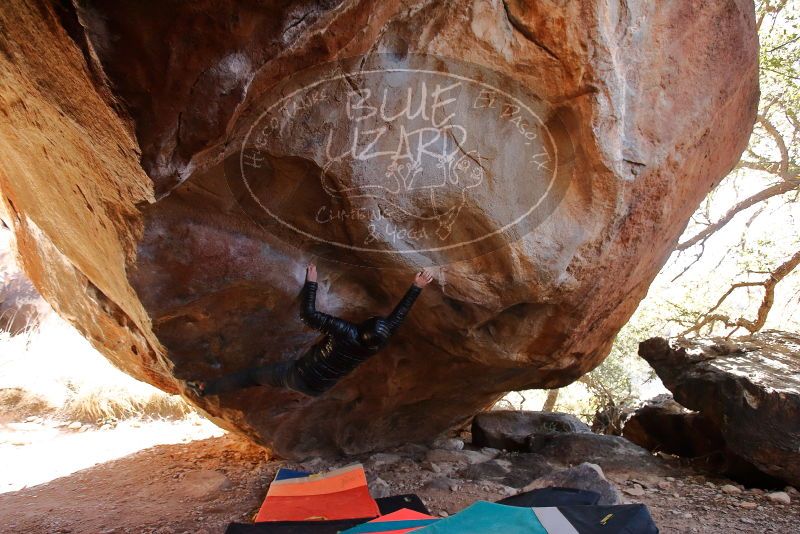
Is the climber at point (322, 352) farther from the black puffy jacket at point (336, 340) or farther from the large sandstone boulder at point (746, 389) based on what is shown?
the large sandstone boulder at point (746, 389)

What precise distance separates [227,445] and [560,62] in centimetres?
477

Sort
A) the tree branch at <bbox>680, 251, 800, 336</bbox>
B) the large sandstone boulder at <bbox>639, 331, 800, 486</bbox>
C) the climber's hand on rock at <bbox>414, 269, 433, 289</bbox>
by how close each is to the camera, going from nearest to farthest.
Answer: the climber's hand on rock at <bbox>414, 269, 433, 289</bbox>, the large sandstone boulder at <bbox>639, 331, 800, 486</bbox>, the tree branch at <bbox>680, 251, 800, 336</bbox>

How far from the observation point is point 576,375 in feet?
16.8

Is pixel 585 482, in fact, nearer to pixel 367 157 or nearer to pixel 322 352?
pixel 322 352

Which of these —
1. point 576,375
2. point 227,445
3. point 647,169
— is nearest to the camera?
point 647,169

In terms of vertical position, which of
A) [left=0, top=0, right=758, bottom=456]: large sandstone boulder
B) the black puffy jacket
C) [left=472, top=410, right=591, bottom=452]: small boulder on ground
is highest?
[left=0, top=0, right=758, bottom=456]: large sandstone boulder

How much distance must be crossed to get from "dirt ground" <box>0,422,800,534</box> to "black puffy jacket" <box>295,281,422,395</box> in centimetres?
104

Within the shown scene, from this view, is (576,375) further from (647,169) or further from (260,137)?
(260,137)

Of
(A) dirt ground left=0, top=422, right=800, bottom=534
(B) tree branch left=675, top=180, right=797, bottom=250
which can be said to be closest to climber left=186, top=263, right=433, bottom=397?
(A) dirt ground left=0, top=422, right=800, bottom=534

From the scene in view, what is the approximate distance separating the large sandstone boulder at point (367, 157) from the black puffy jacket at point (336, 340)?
7.4 inches

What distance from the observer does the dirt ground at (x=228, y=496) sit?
3705 mm

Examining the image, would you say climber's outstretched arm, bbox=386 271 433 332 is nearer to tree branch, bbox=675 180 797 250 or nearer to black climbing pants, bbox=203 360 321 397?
black climbing pants, bbox=203 360 321 397

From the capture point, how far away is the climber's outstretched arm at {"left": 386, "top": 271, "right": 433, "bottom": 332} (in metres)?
3.46

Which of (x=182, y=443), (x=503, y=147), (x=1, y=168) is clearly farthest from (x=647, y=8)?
(x=182, y=443)
